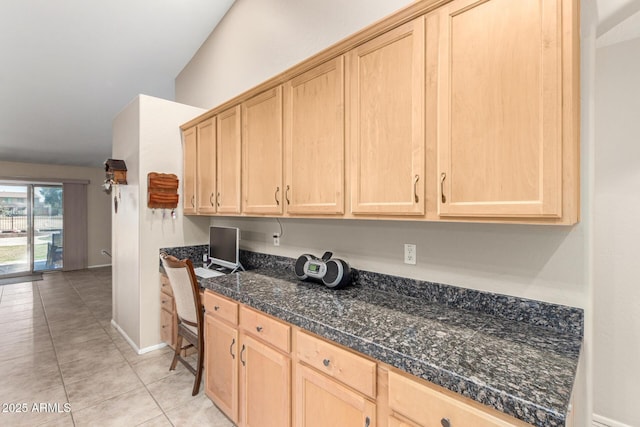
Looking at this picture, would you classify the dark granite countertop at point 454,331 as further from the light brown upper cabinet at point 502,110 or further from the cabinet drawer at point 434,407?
the light brown upper cabinet at point 502,110

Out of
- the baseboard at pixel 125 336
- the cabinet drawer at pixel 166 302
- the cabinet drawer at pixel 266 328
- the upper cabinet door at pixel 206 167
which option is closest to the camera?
the cabinet drawer at pixel 266 328

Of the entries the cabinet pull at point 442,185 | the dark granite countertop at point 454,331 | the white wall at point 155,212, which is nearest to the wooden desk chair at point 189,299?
the dark granite countertop at point 454,331

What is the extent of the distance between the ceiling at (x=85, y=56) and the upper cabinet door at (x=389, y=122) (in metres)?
2.89

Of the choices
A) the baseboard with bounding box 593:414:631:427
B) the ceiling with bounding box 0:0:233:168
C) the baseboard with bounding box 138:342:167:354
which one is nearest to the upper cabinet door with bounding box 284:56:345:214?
the baseboard with bounding box 593:414:631:427

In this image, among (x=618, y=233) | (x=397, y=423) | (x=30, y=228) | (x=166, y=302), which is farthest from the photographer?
(x=30, y=228)

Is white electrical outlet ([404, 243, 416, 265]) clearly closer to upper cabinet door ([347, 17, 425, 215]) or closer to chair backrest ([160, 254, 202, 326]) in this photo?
upper cabinet door ([347, 17, 425, 215])

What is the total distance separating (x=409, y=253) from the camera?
182cm

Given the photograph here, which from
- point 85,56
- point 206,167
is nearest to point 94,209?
point 85,56

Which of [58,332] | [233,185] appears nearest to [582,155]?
[233,185]

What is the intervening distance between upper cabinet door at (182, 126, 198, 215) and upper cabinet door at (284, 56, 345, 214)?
5.16ft

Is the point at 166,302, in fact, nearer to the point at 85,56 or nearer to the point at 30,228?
the point at 85,56

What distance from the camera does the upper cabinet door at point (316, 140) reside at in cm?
177

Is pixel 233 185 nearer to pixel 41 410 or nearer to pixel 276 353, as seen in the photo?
pixel 276 353

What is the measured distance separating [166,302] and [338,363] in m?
2.50
